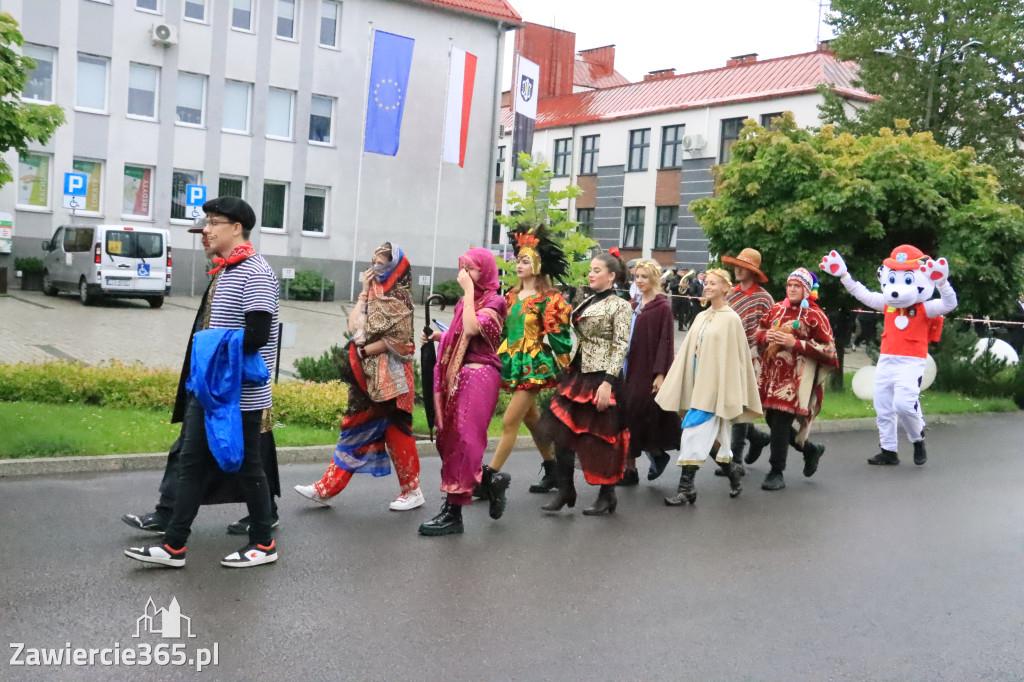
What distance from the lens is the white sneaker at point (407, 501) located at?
7855mm

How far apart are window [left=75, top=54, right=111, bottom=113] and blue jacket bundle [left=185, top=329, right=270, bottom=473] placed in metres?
29.4

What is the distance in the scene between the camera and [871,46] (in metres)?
30.3

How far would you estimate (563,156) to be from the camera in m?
51.2

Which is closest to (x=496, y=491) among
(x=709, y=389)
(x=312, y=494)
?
(x=312, y=494)

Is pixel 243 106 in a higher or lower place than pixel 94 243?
higher

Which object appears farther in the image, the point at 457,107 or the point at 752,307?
the point at 457,107

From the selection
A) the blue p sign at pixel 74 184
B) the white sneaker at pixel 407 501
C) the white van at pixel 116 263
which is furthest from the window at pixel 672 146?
the white sneaker at pixel 407 501

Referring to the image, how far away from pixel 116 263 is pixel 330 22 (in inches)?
539

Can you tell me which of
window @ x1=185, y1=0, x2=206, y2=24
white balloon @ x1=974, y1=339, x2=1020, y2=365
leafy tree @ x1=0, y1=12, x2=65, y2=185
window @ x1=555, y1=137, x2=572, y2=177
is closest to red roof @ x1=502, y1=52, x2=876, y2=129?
window @ x1=555, y1=137, x2=572, y2=177

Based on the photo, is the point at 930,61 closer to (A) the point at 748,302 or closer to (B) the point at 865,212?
(B) the point at 865,212

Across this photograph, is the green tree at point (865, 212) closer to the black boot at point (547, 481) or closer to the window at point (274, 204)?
the black boot at point (547, 481)

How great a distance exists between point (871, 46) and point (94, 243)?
20767 mm

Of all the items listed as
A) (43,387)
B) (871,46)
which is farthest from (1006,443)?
(871,46)

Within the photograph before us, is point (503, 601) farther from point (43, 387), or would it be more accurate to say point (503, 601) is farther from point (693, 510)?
point (43, 387)
